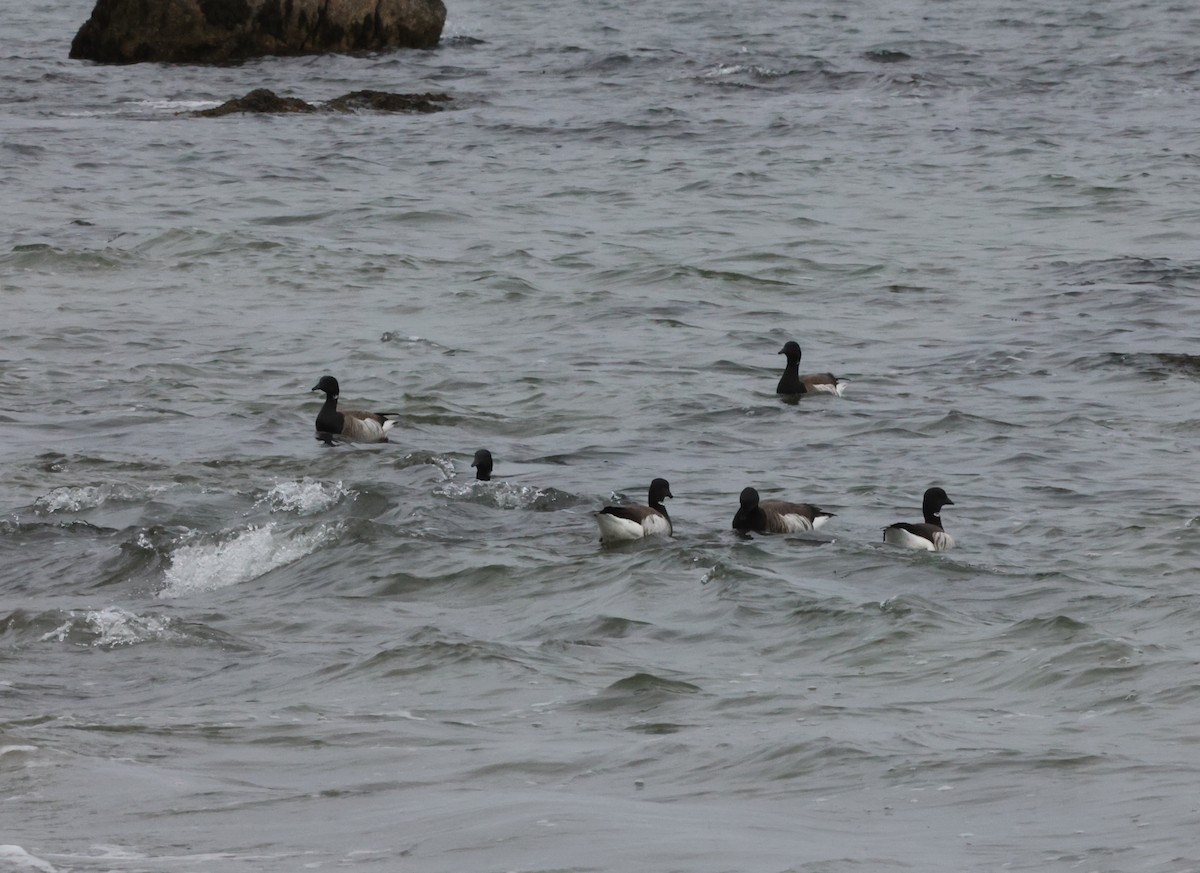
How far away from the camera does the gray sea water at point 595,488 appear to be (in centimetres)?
816

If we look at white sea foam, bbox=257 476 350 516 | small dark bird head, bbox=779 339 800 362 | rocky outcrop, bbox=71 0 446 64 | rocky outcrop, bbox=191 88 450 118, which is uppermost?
rocky outcrop, bbox=71 0 446 64

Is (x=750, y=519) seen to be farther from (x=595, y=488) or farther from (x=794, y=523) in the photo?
(x=595, y=488)

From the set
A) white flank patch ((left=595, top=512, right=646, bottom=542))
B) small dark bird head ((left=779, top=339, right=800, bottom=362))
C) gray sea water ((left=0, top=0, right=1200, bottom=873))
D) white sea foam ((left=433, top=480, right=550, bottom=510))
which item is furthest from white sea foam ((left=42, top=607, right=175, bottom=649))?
small dark bird head ((left=779, top=339, right=800, bottom=362))

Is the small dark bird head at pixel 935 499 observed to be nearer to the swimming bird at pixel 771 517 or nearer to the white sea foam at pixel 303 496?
the swimming bird at pixel 771 517

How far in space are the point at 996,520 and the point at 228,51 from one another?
98.2 feet

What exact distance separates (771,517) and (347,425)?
169 inches

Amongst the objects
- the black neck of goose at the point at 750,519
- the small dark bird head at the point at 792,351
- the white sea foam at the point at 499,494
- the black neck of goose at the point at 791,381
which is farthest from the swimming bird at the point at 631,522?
the small dark bird head at the point at 792,351

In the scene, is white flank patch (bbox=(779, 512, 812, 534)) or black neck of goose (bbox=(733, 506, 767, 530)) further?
black neck of goose (bbox=(733, 506, 767, 530))

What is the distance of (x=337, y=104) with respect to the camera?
3372cm

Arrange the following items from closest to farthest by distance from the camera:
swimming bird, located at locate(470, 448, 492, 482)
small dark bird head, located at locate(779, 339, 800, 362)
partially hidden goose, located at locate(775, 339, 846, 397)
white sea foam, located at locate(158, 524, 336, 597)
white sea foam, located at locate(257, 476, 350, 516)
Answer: white sea foam, located at locate(158, 524, 336, 597)
white sea foam, located at locate(257, 476, 350, 516)
swimming bird, located at locate(470, 448, 492, 482)
partially hidden goose, located at locate(775, 339, 846, 397)
small dark bird head, located at locate(779, 339, 800, 362)

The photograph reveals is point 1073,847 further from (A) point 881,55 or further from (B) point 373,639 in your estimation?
(A) point 881,55

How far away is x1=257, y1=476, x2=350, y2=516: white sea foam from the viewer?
13.6 meters

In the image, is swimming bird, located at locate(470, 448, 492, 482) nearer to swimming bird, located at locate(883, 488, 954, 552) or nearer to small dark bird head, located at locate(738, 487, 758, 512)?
small dark bird head, located at locate(738, 487, 758, 512)

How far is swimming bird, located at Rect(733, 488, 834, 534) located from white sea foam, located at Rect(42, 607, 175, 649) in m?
4.16
